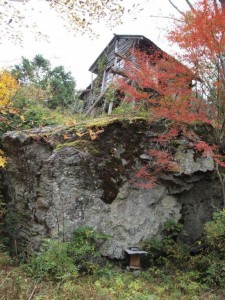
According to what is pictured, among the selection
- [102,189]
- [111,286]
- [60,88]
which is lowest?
[111,286]

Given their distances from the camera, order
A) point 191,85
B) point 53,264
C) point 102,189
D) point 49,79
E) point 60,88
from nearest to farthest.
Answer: point 53,264, point 102,189, point 191,85, point 60,88, point 49,79

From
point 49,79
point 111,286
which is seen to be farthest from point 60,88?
point 111,286

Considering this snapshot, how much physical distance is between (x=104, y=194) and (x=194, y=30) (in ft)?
15.5

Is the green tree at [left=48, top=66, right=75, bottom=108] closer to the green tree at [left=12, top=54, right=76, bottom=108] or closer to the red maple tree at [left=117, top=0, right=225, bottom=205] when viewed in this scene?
the green tree at [left=12, top=54, right=76, bottom=108]

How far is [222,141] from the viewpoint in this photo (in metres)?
8.01

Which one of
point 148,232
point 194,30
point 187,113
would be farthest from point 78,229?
point 194,30

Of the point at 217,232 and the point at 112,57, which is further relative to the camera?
the point at 112,57

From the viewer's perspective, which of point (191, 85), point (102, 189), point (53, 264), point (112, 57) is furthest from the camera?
point (112, 57)

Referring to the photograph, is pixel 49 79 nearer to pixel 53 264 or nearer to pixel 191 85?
pixel 191 85

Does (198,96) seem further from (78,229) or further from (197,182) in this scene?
(78,229)

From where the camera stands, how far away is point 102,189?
7289mm

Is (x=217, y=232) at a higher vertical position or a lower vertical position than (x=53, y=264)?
higher

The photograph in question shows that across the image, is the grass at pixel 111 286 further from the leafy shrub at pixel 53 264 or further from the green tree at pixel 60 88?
the green tree at pixel 60 88

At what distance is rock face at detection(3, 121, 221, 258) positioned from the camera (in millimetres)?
6965
